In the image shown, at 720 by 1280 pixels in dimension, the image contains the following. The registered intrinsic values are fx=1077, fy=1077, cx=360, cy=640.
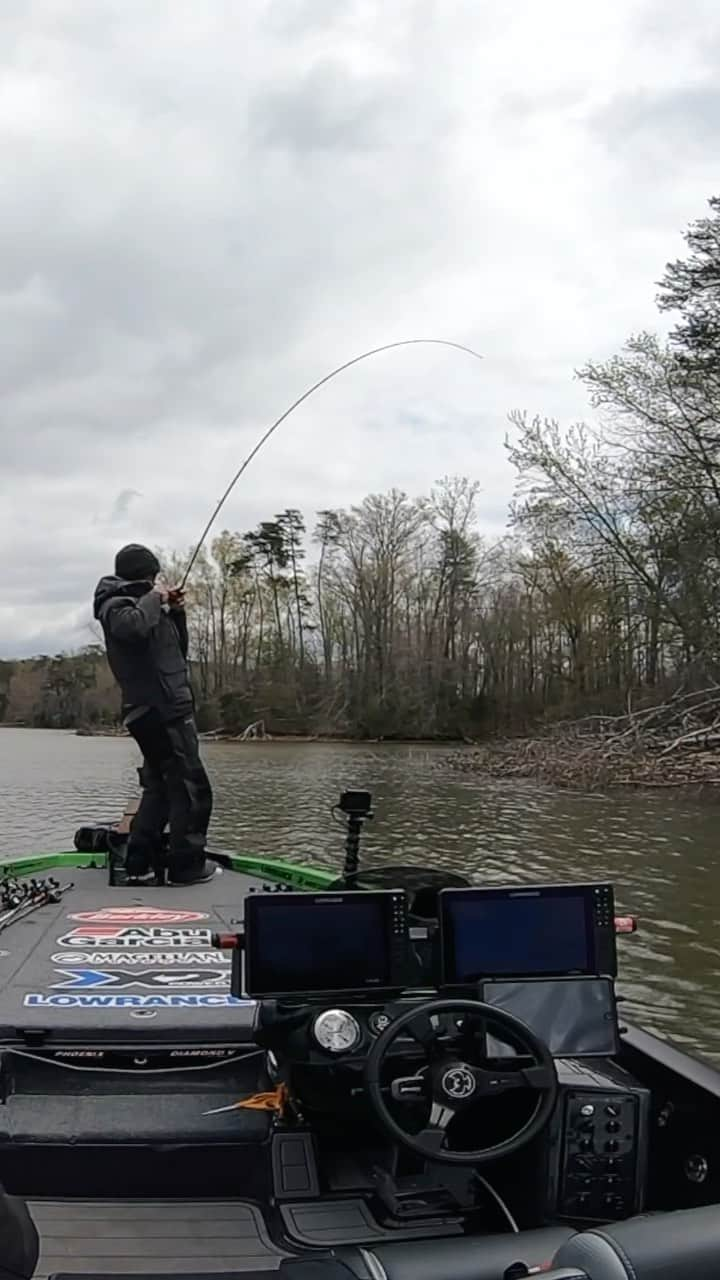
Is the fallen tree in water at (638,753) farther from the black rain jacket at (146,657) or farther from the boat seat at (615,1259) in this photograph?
the boat seat at (615,1259)

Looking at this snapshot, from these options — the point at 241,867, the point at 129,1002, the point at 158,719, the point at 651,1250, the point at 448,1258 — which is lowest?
the point at 448,1258

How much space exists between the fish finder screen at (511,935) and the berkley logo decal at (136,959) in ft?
6.35

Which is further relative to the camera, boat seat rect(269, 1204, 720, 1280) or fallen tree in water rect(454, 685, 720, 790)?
fallen tree in water rect(454, 685, 720, 790)

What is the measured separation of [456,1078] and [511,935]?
56 centimetres

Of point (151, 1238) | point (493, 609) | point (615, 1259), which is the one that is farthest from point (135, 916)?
point (493, 609)

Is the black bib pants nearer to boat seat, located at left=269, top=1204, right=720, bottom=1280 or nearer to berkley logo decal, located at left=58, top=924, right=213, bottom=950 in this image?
berkley logo decal, located at left=58, top=924, right=213, bottom=950

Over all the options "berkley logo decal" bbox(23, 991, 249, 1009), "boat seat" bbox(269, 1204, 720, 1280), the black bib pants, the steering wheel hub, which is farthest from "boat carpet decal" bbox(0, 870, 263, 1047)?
"boat seat" bbox(269, 1204, 720, 1280)

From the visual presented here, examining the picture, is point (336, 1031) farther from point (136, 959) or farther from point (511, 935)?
point (136, 959)

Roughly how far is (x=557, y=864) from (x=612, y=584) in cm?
1547

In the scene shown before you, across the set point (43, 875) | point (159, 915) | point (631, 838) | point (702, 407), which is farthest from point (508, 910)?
point (702, 407)

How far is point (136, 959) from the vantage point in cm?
510

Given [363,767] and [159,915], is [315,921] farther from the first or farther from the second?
[363,767]

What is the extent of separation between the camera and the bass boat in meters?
3.18

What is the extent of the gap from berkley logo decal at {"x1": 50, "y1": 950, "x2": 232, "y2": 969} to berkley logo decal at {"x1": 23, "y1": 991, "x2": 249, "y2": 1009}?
0.49m
